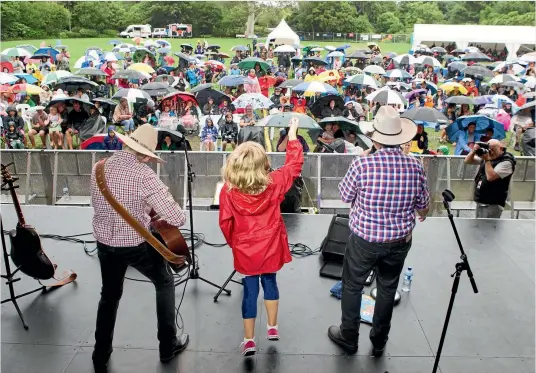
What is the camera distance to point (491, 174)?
631 cm

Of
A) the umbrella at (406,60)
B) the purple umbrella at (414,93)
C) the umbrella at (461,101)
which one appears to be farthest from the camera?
the umbrella at (406,60)

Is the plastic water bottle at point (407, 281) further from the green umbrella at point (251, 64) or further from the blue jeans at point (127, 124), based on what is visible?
the green umbrella at point (251, 64)

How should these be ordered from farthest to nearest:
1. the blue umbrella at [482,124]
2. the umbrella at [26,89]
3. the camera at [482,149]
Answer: the umbrella at [26,89] → the blue umbrella at [482,124] → the camera at [482,149]

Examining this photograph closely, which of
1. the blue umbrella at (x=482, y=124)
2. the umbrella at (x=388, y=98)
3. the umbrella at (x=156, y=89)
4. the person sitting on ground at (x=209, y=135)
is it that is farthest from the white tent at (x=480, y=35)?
the person sitting on ground at (x=209, y=135)

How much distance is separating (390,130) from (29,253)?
10.8 ft

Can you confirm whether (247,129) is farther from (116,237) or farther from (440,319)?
(116,237)

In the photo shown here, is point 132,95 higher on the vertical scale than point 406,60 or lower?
lower

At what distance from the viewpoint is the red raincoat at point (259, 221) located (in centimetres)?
350

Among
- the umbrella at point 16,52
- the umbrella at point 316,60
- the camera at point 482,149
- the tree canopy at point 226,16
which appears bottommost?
the camera at point 482,149

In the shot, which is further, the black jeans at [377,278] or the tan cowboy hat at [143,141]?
the black jeans at [377,278]

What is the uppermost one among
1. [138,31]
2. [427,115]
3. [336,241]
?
[138,31]

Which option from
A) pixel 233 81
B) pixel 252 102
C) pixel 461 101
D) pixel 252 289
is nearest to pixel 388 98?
pixel 461 101

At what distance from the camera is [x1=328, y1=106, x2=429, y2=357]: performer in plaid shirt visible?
337 centimetres

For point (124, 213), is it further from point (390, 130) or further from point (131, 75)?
point (131, 75)
